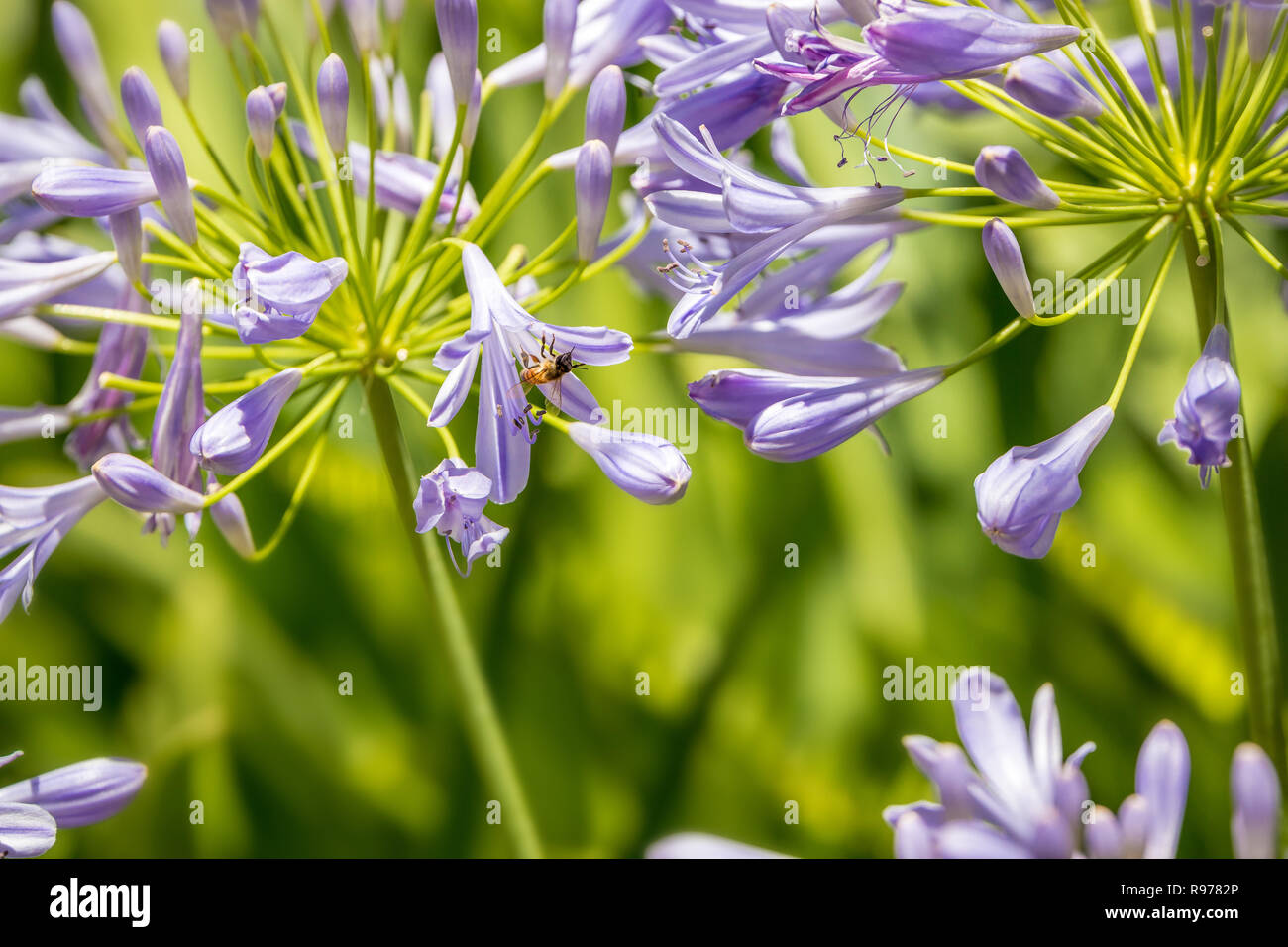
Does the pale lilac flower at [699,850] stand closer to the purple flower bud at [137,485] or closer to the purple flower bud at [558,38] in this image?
the purple flower bud at [137,485]

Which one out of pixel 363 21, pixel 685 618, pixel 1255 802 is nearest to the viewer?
pixel 1255 802

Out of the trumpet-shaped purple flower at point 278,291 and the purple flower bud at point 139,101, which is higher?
the purple flower bud at point 139,101

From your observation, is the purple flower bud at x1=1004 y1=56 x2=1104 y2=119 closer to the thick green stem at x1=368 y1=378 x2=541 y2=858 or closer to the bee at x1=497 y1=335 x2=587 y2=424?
the bee at x1=497 y1=335 x2=587 y2=424

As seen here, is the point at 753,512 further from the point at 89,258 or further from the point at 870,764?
the point at 89,258

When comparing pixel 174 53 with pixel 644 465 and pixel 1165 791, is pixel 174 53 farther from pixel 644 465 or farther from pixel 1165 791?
pixel 1165 791

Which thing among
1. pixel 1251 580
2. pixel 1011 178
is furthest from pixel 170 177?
pixel 1251 580

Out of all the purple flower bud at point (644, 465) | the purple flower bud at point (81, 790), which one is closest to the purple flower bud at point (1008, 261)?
the purple flower bud at point (644, 465)

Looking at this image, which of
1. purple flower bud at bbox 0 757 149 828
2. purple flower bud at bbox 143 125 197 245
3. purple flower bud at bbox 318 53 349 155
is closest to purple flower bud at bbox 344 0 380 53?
purple flower bud at bbox 318 53 349 155
